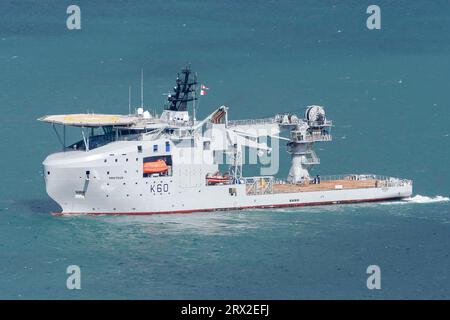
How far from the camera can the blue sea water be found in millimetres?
88625

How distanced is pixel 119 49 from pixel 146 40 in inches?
258

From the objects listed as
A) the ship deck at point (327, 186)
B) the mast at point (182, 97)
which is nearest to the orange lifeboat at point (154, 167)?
the mast at point (182, 97)

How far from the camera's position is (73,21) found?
193000 millimetres

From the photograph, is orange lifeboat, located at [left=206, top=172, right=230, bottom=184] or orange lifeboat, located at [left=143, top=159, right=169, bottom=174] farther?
orange lifeboat, located at [left=206, top=172, right=230, bottom=184]

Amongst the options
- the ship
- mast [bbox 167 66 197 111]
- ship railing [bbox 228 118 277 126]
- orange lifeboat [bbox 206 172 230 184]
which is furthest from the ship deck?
mast [bbox 167 66 197 111]

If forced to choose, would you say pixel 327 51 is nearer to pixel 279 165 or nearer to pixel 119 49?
pixel 119 49

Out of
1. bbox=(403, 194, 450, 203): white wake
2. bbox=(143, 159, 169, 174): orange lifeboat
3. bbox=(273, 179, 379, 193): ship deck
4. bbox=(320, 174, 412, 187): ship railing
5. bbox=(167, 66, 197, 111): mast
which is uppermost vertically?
bbox=(167, 66, 197, 111): mast

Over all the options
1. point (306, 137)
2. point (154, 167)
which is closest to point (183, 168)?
point (154, 167)

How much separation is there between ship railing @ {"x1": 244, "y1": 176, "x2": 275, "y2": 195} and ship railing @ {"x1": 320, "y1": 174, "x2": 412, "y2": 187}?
9315 mm

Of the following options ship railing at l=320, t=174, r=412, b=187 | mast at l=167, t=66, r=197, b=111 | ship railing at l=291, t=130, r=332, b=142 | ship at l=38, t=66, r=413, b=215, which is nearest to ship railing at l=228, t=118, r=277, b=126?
ship at l=38, t=66, r=413, b=215

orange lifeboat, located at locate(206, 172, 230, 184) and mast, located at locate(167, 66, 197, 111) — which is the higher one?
mast, located at locate(167, 66, 197, 111)

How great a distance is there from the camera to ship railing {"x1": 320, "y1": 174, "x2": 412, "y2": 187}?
116250 millimetres

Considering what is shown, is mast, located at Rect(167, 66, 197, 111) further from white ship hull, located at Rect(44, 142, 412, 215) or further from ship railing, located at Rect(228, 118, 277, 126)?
white ship hull, located at Rect(44, 142, 412, 215)

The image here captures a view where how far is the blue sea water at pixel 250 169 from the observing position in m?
88.6
